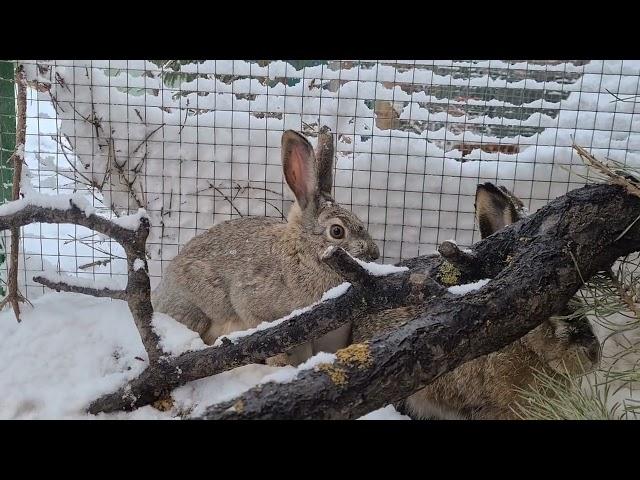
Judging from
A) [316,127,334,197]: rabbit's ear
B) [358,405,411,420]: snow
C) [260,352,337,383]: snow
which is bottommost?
[358,405,411,420]: snow

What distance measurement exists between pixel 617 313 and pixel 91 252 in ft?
7.48

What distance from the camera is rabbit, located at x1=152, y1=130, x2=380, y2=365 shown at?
6.72ft

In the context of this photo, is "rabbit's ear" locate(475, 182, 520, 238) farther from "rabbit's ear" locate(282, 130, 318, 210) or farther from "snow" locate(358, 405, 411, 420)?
"snow" locate(358, 405, 411, 420)

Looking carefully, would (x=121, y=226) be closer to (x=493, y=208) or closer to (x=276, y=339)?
(x=276, y=339)

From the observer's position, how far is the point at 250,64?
2.64 m

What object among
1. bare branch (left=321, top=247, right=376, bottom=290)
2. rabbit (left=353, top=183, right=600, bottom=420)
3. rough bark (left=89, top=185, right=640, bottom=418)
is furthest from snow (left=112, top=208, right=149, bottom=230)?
rabbit (left=353, top=183, right=600, bottom=420)

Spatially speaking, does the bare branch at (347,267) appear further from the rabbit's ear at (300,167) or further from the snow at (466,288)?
the rabbit's ear at (300,167)

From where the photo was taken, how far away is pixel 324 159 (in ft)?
7.02

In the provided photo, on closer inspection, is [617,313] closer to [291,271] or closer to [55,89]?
[291,271]

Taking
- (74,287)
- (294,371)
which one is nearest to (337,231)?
(74,287)

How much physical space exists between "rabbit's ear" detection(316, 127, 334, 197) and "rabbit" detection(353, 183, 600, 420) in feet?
2.12

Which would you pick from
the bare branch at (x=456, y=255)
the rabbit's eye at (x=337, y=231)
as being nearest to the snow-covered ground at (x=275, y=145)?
the rabbit's eye at (x=337, y=231)

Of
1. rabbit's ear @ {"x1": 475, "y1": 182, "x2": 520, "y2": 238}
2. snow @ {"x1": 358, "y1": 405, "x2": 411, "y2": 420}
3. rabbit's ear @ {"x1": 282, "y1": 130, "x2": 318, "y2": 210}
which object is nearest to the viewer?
snow @ {"x1": 358, "y1": 405, "x2": 411, "y2": 420}

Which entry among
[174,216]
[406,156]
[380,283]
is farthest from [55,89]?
[380,283]
